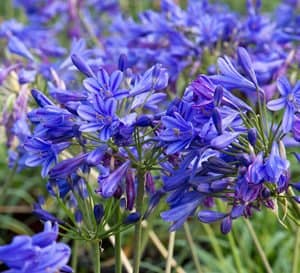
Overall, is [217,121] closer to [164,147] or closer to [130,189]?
[164,147]

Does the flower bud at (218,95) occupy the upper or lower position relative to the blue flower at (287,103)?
upper

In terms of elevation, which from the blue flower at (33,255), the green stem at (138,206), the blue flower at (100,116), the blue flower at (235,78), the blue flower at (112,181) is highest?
the blue flower at (235,78)

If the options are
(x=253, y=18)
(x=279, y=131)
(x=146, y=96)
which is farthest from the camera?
(x=253, y=18)

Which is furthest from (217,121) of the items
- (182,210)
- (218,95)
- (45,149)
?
(45,149)

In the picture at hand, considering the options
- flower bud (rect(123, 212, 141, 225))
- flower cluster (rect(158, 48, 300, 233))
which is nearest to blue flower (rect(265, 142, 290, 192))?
flower cluster (rect(158, 48, 300, 233))

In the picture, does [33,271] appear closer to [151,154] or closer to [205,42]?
[151,154]

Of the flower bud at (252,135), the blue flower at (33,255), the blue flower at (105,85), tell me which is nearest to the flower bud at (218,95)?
the flower bud at (252,135)

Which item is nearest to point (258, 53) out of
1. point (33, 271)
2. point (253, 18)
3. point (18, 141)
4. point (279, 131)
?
point (253, 18)

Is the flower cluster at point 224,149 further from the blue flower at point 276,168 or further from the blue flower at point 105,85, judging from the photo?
the blue flower at point 105,85
